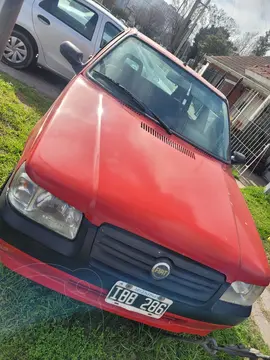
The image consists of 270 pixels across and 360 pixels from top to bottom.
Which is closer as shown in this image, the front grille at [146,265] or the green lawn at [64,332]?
the front grille at [146,265]

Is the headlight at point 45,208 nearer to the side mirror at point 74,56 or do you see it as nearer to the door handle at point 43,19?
the side mirror at point 74,56

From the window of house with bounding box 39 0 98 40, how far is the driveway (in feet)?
3.68

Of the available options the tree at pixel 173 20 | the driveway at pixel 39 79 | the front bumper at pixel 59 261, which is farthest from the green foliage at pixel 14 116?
the tree at pixel 173 20

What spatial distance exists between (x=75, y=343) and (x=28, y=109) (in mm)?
3457

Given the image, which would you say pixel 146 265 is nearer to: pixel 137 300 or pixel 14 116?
pixel 137 300

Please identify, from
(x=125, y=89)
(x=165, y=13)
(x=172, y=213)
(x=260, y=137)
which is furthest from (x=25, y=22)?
(x=165, y=13)

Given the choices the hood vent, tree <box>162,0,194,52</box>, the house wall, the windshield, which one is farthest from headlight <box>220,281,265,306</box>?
tree <box>162,0,194,52</box>

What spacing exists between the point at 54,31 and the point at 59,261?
4828mm

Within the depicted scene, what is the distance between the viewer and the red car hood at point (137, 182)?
169 centimetres

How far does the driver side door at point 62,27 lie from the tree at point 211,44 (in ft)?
104

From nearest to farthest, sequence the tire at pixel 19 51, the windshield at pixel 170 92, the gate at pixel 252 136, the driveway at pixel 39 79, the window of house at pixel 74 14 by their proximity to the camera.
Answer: the windshield at pixel 170 92, the tire at pixel 19 51, the window of house at pixel 74 14, the driveway at pixel 39 79, the gate at pixel 252 136

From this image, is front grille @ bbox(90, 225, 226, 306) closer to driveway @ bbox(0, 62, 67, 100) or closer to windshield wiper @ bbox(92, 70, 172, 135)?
windshield wiper @ bbox(92, 70, 172, 135)

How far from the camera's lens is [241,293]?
210cm

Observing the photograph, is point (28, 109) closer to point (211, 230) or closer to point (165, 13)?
point (211, 230)
